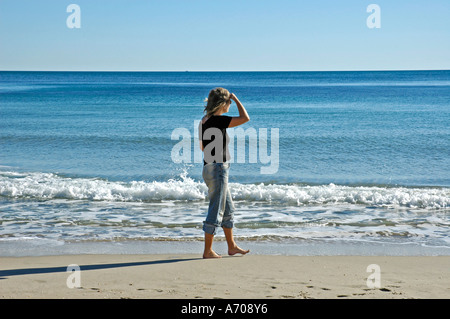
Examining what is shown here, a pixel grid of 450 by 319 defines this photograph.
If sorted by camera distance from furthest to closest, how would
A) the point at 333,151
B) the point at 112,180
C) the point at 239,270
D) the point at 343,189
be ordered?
the point at 333,151
the point at 112,180
the point at 343,189
the point at 239,270

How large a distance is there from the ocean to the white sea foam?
0.02 m

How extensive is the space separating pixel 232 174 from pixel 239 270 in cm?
814

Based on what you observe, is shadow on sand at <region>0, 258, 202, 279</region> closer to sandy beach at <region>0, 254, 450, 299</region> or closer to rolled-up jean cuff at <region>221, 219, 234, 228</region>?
sandy beach at <region>0, 254, 450, 299</region>

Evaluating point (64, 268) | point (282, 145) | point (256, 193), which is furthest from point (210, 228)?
point (282, 145)

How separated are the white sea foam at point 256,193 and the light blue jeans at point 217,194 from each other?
425cm

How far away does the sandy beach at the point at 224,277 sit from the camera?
4469mm

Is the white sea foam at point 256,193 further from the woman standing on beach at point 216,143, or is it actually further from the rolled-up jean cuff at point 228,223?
the woman standing on beach at point 216,143

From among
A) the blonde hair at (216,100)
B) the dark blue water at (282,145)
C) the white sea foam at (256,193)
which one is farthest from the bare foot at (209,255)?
the dark blue water at (282,145)

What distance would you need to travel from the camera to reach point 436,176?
43.0 feet

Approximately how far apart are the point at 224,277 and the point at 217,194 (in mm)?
953

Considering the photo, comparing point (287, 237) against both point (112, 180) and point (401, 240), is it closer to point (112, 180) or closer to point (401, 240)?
point (401, 240)
